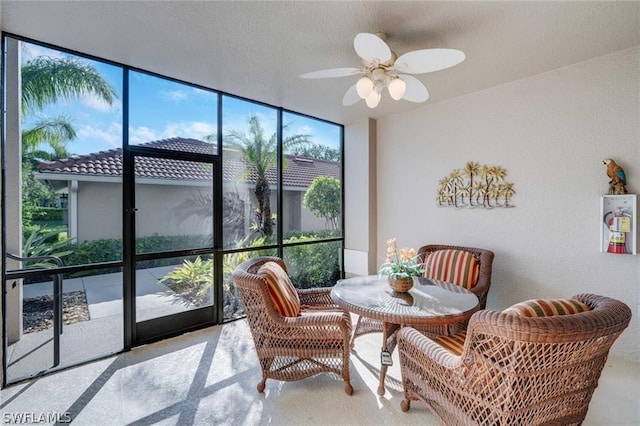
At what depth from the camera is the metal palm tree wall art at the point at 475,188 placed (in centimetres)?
337

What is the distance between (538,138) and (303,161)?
2.87 m

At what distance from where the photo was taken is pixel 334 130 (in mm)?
4812

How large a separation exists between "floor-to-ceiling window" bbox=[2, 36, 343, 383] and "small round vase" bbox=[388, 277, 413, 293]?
202 centimetres

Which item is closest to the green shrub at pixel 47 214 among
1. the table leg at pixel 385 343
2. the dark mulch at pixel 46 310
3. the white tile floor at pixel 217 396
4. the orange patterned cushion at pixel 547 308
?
the dark mulch at pixel 46 310

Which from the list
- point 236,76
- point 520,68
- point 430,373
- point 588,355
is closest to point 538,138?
point 520,68

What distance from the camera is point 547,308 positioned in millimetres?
1365

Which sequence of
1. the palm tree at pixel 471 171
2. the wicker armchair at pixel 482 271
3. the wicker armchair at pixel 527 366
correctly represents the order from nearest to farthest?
the wicker armchair at pixel 527 366
the wicker armchair at pixel 482 271
the palm tree at pixel 471 171

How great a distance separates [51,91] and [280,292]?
105 inches

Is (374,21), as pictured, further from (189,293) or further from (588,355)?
(189,293)

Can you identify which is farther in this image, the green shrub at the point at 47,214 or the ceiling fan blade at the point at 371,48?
the green shrub at the point at 47,214

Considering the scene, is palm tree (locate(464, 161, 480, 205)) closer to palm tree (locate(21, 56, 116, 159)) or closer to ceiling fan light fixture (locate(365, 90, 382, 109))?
ceiling fan light fixture (locate(365, 90, 382, 109))

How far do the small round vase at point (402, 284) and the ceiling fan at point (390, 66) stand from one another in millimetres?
1412

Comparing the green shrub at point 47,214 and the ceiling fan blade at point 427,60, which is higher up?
the ceiling fan blade at point 427,60

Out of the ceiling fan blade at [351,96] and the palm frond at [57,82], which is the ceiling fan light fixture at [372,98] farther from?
the palm frond at [57,82]
